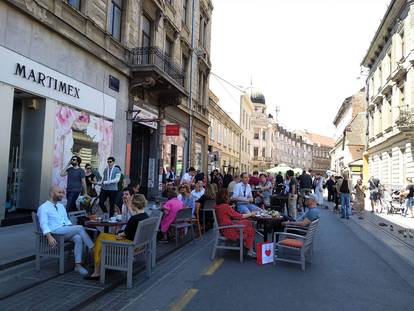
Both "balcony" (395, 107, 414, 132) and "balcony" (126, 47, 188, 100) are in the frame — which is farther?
"balcony" (395, 107, 414, 132)

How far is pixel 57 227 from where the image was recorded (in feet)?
20.8

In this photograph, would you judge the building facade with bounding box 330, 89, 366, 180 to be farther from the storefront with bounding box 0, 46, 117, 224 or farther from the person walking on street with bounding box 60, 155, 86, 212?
the person walking on street with bounding box 60, 155, 86, 212

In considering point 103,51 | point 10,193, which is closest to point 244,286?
point 10,193

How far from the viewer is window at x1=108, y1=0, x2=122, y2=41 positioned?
14914 mm

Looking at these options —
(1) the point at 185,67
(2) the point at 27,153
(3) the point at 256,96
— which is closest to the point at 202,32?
(1) the point at 185,67

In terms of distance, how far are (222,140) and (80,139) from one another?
30933 millimetres

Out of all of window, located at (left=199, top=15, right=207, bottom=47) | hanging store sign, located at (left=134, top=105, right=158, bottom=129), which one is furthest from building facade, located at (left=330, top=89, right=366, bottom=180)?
hanging store sign, located at (left=134, top=105, right=158, bottom=129)

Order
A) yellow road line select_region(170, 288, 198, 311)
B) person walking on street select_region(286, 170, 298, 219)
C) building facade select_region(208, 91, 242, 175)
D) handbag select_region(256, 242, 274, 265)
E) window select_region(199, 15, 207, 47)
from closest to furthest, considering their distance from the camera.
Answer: yellow road line select_region(170, 288, 198, 311) < handbag select_region(256, 242, 274, 265) < person walking on street select_region(286, 170, 298, 219) < window select_region(199, 15, 207, 47) < building facade select_region(208, 91, 242, 175)

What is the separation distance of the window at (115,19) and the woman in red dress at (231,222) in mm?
9368

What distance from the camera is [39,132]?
1103cm

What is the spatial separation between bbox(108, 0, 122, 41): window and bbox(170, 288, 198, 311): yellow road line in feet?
38.4

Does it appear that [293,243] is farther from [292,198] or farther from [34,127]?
[292,198]

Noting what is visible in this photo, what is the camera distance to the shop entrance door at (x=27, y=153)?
1091 centimetres

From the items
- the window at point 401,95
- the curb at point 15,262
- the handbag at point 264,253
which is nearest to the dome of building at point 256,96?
the window at point 401,95
